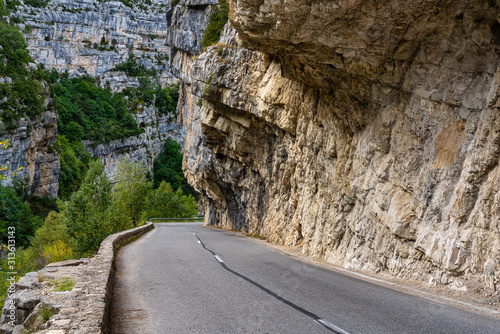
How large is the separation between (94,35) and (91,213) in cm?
11100

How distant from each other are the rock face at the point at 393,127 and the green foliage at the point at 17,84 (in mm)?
55247

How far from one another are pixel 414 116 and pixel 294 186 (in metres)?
10.6

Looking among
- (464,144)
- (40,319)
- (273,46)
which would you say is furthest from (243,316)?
(273,46)

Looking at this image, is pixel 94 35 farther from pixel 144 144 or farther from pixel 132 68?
pixel 144 144

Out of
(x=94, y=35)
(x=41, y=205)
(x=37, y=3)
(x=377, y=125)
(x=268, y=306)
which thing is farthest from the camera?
A: (x=94, y=35)

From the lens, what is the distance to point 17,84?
200 feet

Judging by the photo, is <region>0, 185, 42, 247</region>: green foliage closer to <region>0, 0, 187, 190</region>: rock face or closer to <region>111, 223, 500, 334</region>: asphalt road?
<region>0, 0, 187, 190</region>: rock face

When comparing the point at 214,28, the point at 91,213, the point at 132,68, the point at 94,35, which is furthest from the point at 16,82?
the point at 132,68

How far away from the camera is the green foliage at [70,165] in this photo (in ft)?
249

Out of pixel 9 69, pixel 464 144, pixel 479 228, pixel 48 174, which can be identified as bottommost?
pixel 48 174

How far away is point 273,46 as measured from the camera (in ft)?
41.9

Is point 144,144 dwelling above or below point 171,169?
above

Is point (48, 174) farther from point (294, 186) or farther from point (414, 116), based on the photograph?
point (414, 116)

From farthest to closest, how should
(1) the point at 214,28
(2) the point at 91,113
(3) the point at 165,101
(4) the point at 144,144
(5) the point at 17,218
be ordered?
(3) the point at 165,101
(4) the point at 144,144
(2) the point at 91,113
(5) the point at 17,218
(1) the point at 214,28
